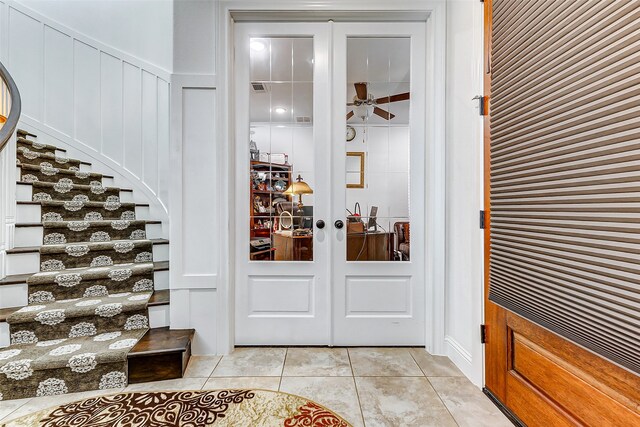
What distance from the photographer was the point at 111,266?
238 cm

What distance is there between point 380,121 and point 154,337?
2230 millimetres

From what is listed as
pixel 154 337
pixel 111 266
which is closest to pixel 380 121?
pixel 154 337

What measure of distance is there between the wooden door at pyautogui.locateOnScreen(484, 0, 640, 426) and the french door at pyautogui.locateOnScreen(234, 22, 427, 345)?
0.62 meters

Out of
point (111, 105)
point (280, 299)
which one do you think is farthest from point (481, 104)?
point (111, 105)

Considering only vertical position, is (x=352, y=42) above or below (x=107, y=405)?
above

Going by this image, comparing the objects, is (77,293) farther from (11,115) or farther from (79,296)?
(11,115)

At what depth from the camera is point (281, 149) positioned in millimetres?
2291

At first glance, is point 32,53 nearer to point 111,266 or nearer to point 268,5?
point 111,266

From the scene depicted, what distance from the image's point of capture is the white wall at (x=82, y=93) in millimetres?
3371

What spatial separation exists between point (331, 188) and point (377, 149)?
0.47 metres

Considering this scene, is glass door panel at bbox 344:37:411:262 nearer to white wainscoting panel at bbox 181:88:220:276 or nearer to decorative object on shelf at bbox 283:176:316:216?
decorative object on shelf at bbox 283:176:316:216

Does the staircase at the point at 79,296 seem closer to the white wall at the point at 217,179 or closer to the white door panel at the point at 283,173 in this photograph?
the white wall at the point at 217,179

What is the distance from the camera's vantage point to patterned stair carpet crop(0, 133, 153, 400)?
166 cm

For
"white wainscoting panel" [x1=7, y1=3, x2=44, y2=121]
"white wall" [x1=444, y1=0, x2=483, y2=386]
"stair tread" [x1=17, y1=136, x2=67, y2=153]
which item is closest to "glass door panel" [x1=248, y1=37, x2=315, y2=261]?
"white wall" [x1=444, y1=0, x2=483, y2=386]
